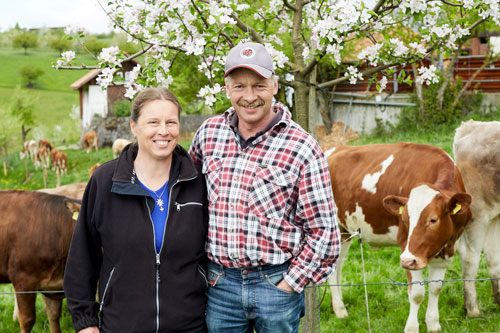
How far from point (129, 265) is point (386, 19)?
271 centimetres

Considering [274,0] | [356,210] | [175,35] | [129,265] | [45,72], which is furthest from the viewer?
[45,72]

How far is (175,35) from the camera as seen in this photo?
4.12 m

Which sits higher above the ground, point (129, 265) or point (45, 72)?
point (45, 72)

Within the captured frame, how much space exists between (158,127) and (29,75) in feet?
256

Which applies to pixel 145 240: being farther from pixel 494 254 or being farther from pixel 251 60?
pixel 494 254

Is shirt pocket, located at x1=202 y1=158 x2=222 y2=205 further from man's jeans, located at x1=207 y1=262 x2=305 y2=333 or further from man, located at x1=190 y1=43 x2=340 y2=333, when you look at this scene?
man's jeans, located at x1=207 y1=262 x2=305 y2=333

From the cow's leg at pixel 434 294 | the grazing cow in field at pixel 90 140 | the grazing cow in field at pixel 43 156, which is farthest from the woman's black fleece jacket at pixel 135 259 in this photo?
the grazing cow in field at pixel 90 140

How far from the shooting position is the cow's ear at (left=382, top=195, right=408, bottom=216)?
5.06m

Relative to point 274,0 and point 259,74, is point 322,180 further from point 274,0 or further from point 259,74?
point 274,0

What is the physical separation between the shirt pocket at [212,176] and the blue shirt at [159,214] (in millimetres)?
223

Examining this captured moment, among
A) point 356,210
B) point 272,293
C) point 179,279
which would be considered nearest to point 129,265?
point 179,279

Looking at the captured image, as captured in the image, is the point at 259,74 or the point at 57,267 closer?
the point at 259,74

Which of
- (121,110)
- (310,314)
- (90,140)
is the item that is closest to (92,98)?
(121,110)

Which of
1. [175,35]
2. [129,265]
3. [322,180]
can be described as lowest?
[129,265]
